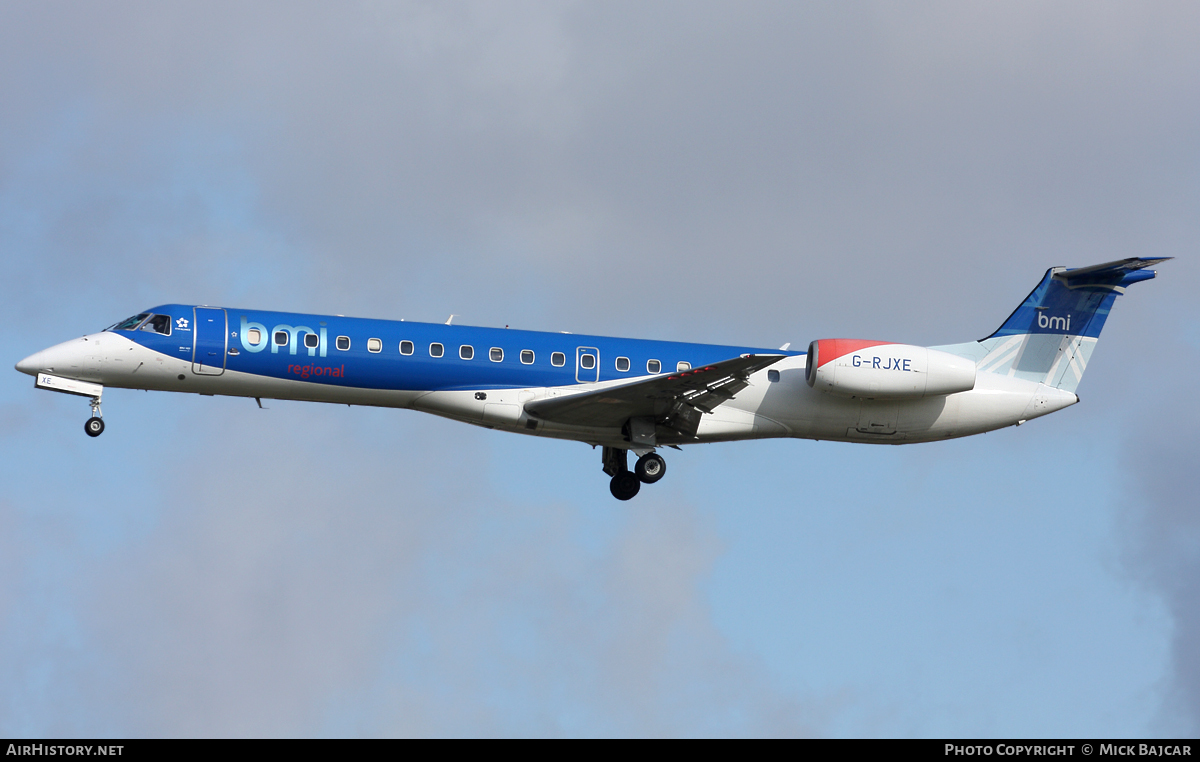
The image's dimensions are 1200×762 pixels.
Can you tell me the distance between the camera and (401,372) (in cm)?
2989

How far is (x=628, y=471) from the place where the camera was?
33531 millimetres

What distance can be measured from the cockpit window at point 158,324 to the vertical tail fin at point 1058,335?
738 inches

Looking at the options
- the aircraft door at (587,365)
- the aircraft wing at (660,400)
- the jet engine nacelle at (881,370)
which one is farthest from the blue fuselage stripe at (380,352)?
the jet engine nacelle at (881,370)

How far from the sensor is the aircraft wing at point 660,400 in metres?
29.3

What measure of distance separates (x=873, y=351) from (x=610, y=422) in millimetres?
A: 6042

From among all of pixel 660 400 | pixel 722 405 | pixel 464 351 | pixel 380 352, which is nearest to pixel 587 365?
pixel 660 400

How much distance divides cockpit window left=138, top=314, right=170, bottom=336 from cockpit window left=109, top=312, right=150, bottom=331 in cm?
17

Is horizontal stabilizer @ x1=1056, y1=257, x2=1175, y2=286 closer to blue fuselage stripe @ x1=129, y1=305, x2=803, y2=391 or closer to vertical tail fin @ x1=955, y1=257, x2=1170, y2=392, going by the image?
vertical tail fin @ x1=955, y1=257, x2=1170, y2=392

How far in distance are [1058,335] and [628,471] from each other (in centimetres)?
1092

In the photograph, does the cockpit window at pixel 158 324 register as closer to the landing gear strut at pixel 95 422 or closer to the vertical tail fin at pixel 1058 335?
the landing gear strut at pixel 95 422

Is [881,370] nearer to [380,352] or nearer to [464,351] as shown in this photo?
[464,351]
